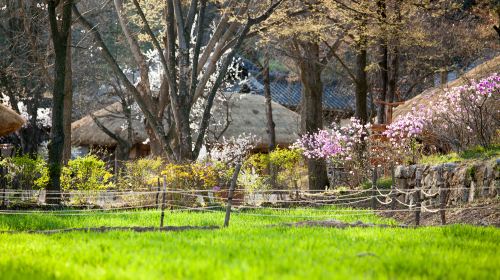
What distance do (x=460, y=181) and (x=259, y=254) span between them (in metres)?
6.06

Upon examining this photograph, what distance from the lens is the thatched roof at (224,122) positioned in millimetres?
28766

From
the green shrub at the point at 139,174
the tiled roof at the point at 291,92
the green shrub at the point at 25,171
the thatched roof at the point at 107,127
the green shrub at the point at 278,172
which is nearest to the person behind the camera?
the green shrub at the point at 25,171

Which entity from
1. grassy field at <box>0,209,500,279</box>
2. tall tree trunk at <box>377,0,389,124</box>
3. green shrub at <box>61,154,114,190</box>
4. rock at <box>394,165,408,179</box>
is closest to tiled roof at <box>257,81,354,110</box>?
tall tree trunk at <box>377,0,389,124</box>

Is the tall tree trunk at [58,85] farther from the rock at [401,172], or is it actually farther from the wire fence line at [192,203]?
the rock at [401,172]

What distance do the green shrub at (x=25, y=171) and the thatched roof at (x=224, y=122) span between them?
13.4m

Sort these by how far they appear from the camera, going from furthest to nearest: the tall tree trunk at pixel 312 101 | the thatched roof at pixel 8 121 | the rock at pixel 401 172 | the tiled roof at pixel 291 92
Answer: the tiled roof at pixel 291 92, the tall tree trunk at pixel 312 101, the rock at pixel 401 172, the thatched roof at pixel 8 121

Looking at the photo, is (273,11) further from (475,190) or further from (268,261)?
(268,261)

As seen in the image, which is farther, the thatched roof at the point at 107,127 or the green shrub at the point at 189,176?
the thatched roof at the point at 107,127

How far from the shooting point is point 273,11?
16750 millimetres

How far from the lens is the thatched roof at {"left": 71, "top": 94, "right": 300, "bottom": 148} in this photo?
1133 inches

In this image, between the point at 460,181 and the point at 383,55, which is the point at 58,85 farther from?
the point at 383,55

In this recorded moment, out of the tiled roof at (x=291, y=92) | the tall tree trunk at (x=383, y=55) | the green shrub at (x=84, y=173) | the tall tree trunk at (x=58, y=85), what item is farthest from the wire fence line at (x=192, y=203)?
the tiled roof at (x=291, y=92)

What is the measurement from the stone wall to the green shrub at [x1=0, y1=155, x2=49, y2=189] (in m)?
7.35

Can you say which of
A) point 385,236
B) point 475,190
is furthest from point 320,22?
point 385,236
